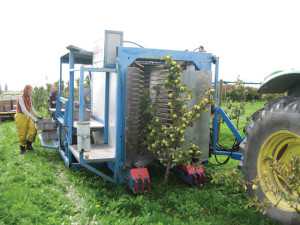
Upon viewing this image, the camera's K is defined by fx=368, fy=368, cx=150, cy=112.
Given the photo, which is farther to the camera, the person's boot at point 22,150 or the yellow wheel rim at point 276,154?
the person's boot at point 22,150

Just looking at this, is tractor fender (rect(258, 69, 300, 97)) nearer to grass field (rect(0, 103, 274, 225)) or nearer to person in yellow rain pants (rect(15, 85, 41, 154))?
grass field (rect(0, 103, 274, 225))

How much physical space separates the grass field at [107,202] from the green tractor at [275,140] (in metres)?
0.43

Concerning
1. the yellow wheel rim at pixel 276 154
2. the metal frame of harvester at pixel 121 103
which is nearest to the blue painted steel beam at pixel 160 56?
the metal frame of harvester at pixel 121 103

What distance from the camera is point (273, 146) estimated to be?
381cm

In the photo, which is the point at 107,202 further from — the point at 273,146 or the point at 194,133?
the point at 273,146

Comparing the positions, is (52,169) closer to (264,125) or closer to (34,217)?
(34,217)

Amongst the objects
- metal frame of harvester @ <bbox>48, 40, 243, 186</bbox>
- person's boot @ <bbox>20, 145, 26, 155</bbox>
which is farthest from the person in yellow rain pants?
metal frame of harvester @ <bbox>48, 40, 243, 186</bbox>

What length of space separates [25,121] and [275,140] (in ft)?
21.3

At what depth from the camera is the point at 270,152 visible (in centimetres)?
384

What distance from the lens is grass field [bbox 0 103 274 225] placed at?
4469 mm

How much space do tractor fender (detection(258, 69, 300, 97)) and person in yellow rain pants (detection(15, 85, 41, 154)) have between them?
5869 millimetres

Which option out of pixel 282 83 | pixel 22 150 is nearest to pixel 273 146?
pixel 282 83

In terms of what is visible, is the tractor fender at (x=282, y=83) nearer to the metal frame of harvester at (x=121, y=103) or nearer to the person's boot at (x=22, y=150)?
the metal frame of harvester at (x=121, y=103)

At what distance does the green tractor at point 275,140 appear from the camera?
3.45m
